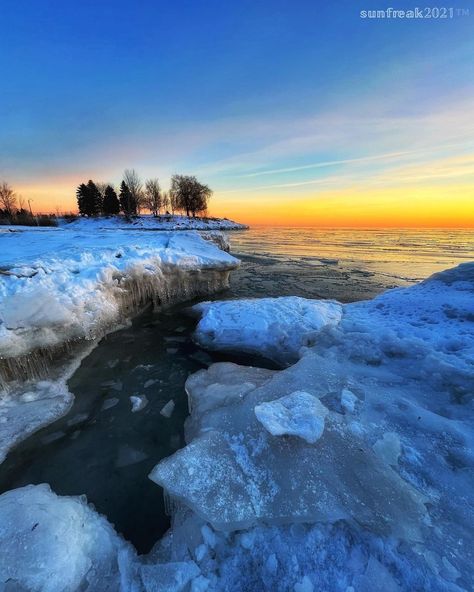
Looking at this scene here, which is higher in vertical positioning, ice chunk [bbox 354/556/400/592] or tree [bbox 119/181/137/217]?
tree [bbox 119/181/137/217]

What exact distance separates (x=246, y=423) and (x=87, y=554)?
5.49 ft

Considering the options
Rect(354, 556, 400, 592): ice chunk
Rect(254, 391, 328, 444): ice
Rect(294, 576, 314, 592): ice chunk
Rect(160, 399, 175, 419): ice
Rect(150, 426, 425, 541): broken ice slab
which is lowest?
Rect(160, 399, 175, 419): ice

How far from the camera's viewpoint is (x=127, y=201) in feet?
195

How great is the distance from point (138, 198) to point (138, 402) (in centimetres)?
7042

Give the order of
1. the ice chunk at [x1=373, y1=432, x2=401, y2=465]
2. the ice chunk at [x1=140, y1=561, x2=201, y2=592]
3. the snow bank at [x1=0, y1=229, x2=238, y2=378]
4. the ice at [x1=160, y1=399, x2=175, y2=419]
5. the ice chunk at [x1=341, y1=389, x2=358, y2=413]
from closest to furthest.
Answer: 1. the ice chunk at [x1=140, y1=561, x2=201, y2=592]
2. the ice chunk at [x1=373, y1=432, x2=401, y2=465]
3. the ice chunk at [x1=341, y1=389, x2=358, y2=413]
4. the ice at [x1=160, y1=399, x2=175, y2=419]
5. the snow bank at [x1=0, y1=229, x2=238, y2=378]

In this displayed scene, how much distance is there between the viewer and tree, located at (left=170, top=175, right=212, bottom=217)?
6712 centimetres

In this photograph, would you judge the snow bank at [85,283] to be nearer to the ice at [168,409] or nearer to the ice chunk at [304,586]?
the ice at [168,409]

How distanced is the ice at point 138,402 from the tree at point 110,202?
212 feet

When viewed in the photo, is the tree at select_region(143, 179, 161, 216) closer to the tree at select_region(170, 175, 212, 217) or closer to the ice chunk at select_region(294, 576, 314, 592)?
the tree at select_region(170, 175, 212, 217)

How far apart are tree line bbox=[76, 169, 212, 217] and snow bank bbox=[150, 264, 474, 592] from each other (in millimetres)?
60445

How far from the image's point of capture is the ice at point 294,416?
2701mm

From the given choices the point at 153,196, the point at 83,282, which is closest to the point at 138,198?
the point at 153,196

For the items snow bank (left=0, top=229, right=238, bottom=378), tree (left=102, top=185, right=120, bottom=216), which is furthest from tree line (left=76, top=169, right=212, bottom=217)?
snow bank (left=0, top=229, right=238, bottom=378)

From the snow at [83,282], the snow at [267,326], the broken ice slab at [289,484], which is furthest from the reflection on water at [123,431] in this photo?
the snow at [83,282]
